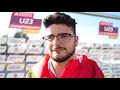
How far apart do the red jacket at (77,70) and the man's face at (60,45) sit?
0.08 m

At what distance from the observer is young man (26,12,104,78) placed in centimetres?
255

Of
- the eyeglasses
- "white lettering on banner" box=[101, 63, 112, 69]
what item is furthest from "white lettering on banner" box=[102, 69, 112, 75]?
the eyeglasses

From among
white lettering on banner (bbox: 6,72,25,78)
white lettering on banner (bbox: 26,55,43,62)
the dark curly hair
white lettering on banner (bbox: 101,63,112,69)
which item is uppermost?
the dark curly hair

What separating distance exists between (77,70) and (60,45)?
0.35m

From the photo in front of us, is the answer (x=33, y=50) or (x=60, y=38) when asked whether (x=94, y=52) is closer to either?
(x=60, y=38)

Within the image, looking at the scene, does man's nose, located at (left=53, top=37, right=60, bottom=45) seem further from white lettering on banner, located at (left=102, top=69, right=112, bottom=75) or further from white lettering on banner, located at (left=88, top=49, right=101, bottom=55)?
white lettering on banner, located at (left=102, top=69, right=112, bottom=75)

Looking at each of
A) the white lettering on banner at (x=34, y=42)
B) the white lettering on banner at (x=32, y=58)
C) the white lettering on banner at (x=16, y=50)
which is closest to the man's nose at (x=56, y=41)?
the white lettering on banner at (x=34, y=42)

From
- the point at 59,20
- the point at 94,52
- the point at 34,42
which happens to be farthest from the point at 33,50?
the point at 94,52

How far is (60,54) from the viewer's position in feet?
8.43

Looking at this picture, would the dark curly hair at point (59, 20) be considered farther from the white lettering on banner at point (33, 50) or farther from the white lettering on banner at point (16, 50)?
the white lettering on banner at point (16, 50)
